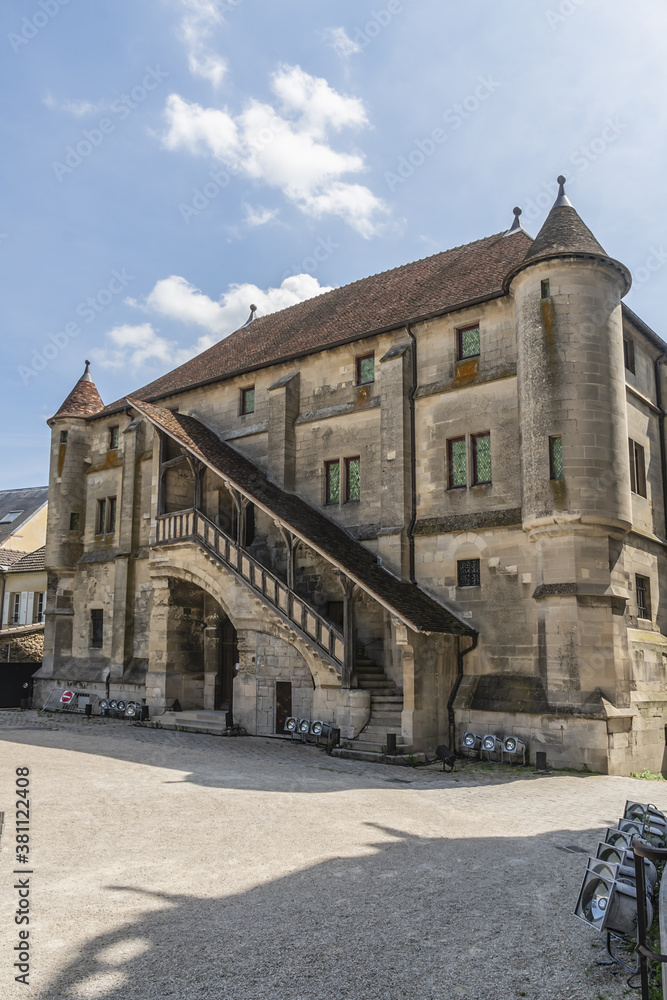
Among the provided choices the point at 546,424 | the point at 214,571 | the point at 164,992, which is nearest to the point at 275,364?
the point at 214,571

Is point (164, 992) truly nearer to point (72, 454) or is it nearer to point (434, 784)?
point (434, 784)

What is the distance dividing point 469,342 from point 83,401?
1811cm

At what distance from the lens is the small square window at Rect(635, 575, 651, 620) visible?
18.4 meters

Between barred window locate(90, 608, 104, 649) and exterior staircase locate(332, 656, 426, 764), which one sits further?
barred window locate(90, 608, 104, 649)

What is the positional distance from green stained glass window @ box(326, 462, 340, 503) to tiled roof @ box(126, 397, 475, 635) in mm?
590

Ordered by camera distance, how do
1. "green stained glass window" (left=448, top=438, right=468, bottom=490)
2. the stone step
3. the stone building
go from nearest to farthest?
1. the stone step
2. the stone building
3. "green stained glass window" (left=448, top=438, right=468, bottom=490)

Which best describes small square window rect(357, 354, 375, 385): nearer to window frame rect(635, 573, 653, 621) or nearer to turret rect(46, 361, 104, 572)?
window frame rect(635, 573, 653, 621)

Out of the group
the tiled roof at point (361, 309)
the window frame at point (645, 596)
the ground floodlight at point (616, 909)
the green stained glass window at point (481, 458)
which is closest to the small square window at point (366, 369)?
the tiled roof at point (361, 309)

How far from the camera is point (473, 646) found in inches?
696

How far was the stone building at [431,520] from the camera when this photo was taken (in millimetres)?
16062

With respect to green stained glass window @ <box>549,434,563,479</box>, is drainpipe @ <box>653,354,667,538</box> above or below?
above

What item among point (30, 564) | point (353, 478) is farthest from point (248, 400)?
point (30, 564)

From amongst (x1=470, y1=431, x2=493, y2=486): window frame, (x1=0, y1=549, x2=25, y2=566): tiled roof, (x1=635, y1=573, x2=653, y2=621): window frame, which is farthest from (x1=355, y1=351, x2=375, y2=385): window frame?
(x1=0, y1=549, x2=25, y2=566): tiled roof

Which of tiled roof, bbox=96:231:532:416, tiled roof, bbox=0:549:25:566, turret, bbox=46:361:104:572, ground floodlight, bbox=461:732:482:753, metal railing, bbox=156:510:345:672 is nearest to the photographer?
ground floodlight, bbox=461:732:482:753
